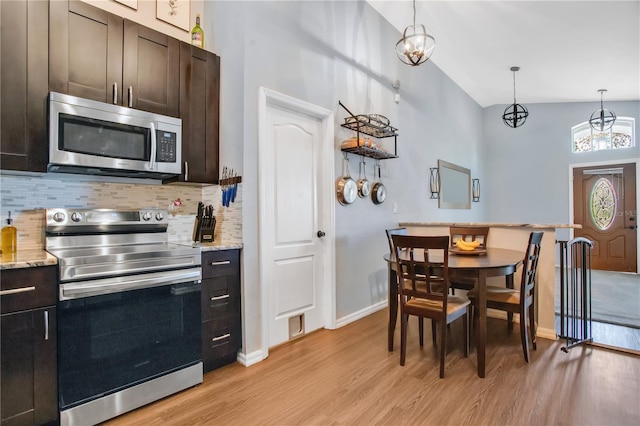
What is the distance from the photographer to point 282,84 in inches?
107

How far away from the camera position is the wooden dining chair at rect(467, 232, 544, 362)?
94.7 inches

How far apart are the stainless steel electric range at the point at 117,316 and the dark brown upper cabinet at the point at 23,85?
0.38m

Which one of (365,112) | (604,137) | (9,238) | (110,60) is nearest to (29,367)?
(9,238)

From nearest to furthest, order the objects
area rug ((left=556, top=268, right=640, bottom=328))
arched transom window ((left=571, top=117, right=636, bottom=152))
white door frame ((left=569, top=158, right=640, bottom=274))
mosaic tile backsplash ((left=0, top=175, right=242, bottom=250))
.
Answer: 1. mosaic tile backsplash ((left=0, top=175, right=242, bottom=250))
2. area rug ((left=556, top=268, right=640, bottom=328))
3. white door frame ((left=569, top=158, right=640, bottom=274))
4. arched transom window ((left=571, top=117, right=636, bottom=152))

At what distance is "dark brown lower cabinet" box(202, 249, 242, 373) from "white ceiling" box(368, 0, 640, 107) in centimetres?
335

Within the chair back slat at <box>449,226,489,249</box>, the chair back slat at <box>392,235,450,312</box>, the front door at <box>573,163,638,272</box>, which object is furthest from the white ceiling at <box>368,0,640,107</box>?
the chair back slat at <box>392,235,450,312</box>

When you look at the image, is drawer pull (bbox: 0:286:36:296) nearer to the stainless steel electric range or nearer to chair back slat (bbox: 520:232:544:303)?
the stainless steel electric range

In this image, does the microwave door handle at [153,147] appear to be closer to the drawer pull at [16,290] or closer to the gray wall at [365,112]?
the gray wall at [365,112]

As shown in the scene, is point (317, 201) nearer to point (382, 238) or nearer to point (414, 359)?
point (382, 238)

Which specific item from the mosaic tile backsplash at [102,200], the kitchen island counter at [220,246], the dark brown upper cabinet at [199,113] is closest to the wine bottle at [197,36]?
the dark brown upper cabinet at [199,113]

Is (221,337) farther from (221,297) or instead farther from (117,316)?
(117,316)

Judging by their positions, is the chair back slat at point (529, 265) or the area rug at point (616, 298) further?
the area rug at point (616, 298)

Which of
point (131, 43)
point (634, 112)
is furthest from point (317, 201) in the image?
point (634, 112)

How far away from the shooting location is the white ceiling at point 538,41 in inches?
138
